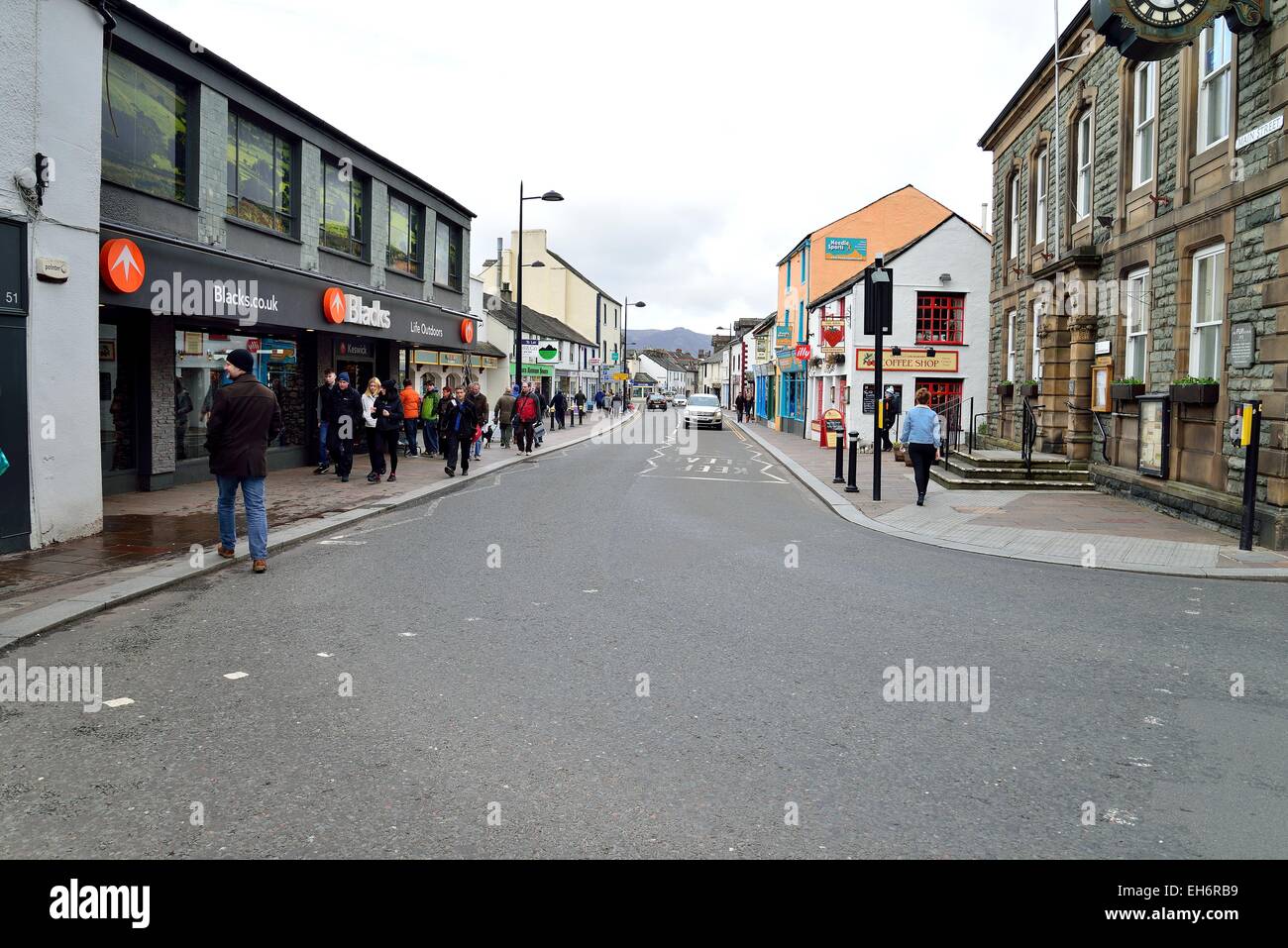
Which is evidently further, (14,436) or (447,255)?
(447,255)

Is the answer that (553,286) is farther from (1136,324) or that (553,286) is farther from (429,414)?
(1136,324)

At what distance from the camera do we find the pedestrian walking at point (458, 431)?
18.3m

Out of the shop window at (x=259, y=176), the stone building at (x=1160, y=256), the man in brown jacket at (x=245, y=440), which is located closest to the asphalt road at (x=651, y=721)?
the man in brown jacket at (x=245, y=440)

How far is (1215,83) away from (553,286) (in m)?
62.5

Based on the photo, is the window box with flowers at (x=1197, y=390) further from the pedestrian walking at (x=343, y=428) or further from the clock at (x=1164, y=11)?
the pedestrian walking at (x=343, y=428)

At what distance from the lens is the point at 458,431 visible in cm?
1870

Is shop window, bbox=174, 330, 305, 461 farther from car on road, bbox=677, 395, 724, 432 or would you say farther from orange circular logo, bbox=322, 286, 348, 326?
car on road, bbox=677, 395, 724, 432

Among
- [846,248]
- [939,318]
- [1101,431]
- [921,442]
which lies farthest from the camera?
[846,248]

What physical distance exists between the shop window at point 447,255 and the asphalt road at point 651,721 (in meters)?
18.7

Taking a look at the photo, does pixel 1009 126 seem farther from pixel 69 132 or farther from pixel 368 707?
pixel 368 707

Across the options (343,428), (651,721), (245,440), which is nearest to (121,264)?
(245,440)

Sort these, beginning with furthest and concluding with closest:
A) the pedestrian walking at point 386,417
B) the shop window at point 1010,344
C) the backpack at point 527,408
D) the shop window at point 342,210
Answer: the backpack at point 527,408 → the shop window at point 1010,344 → the shop window at point 342,210 → the pedestrian walking at point 386,417

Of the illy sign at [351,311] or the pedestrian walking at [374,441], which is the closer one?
the pedestrian walking at [374,441]

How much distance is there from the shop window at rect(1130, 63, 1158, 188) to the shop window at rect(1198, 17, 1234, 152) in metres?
1.67
